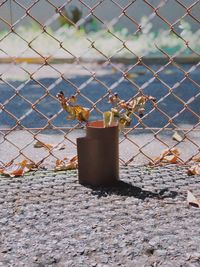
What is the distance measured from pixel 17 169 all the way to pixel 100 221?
0.84 meters

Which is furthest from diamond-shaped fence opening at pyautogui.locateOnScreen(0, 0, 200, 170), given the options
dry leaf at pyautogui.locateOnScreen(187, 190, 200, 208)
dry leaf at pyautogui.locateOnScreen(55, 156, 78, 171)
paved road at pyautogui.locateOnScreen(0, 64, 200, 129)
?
dry leaf at pyautogui.locateOnScreen(187, 190, 200, 208)

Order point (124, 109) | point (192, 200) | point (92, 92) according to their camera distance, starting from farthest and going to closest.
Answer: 1. point (92, 92)
2. point (124, 109)
3. point (192, 200)

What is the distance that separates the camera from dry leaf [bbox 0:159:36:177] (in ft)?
10.3

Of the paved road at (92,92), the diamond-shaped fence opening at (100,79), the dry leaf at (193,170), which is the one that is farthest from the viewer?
the paved road at (92,92)

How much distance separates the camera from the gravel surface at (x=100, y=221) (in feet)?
7.20

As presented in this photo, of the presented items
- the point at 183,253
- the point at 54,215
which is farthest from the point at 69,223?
the point at 183,253

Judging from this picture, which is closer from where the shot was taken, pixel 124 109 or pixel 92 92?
pixel 124 109

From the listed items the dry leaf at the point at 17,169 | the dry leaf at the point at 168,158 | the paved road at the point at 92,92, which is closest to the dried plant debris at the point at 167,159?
the dry leaf at the point at 168,158

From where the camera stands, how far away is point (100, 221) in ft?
8.20

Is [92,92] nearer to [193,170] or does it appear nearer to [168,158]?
[168,158]

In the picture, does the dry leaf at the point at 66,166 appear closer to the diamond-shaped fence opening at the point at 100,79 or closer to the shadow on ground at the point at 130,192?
the diamond-shaped fence opening at the point at 100,79

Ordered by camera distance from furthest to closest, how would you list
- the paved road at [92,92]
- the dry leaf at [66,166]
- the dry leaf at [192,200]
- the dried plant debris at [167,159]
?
the paved road at [92,92] → the dried plant debris at [167,159] → the dry leaf at [66,166] → the dry leaf at [192,200]

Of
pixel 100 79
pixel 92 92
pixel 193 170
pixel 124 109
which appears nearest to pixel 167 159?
pixel 193 170

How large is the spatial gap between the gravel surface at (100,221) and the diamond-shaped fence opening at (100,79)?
43 centimetres
